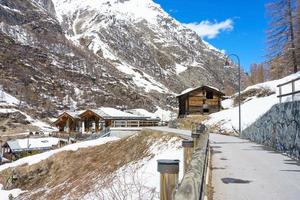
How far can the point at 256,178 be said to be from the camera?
1131cm

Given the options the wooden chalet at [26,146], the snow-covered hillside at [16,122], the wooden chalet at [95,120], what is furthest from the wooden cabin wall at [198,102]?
the snow-covered hillside at [16,122]

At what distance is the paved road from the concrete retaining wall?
784 millimetres

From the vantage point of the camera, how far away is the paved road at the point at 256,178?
9.16 metres

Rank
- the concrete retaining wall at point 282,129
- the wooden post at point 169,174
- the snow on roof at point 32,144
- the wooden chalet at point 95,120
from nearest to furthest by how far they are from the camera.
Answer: the wooden post at point 169,174
the concrete retaining wall at point 282,129
the snow on roof at point 32,144
the wooden chalet at point 95,120

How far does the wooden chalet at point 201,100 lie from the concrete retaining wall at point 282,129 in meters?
34.8

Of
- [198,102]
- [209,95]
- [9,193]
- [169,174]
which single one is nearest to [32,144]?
[198,102]

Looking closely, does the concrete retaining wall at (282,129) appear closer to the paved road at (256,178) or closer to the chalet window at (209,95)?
the paved road at (256,178)

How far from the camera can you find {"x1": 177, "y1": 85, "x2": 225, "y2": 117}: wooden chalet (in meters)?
60.3

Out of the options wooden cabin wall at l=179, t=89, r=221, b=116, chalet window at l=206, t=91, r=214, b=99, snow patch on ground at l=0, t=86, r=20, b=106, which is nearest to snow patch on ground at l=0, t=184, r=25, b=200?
wooden cabin wall at l=179, t=89, r=221, b=116

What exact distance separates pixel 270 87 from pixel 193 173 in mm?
50487

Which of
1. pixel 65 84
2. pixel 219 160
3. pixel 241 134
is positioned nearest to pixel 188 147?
pixel 219 160

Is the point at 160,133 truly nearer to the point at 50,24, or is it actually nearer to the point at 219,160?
the point at 219,160

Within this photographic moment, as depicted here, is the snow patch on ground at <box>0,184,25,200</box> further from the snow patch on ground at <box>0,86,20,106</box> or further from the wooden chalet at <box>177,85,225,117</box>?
the snow patch on ground at <box>0,86,20,106</box>

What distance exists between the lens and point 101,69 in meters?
182
